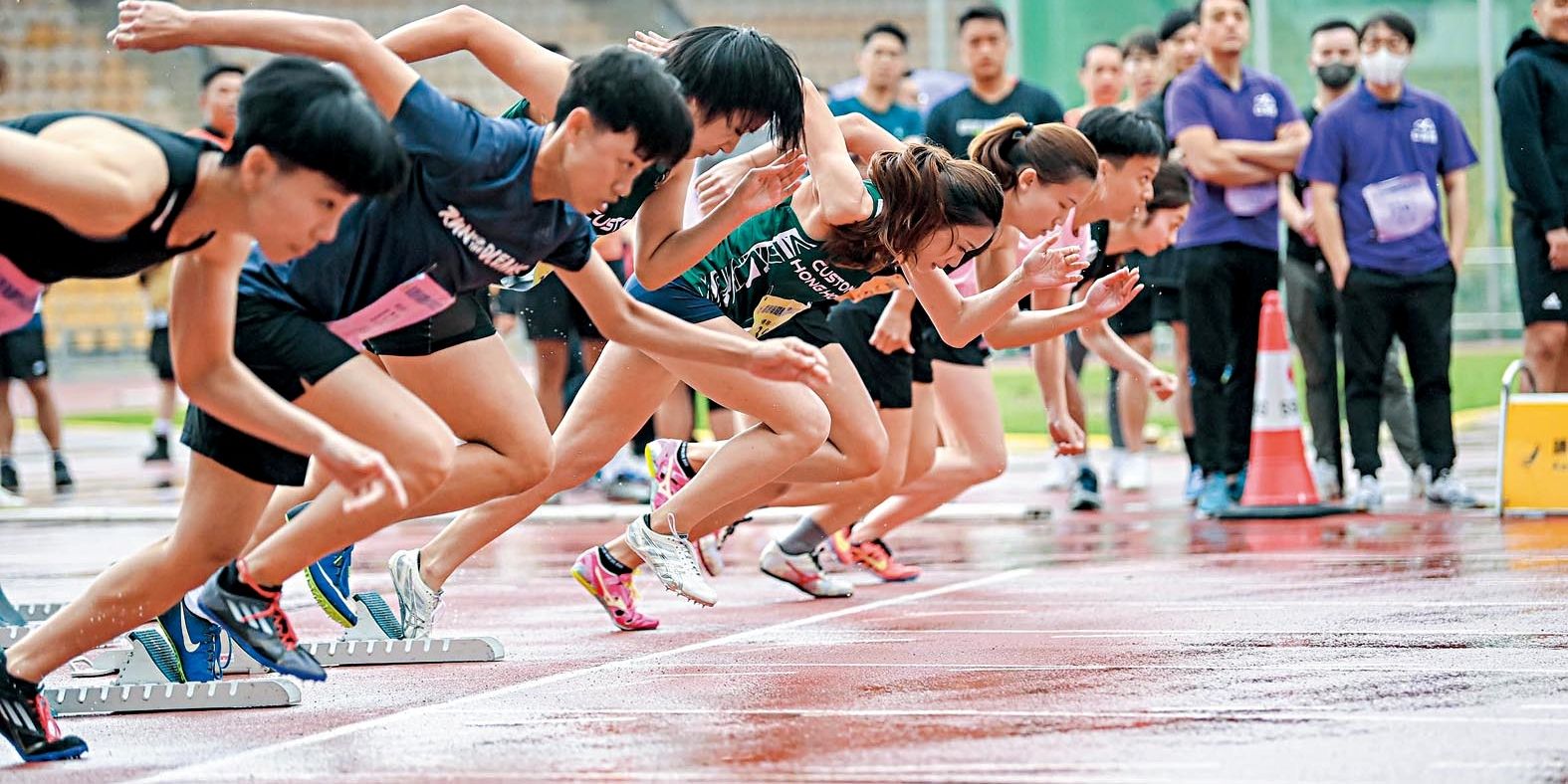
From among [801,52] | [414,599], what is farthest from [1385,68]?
[801,52]

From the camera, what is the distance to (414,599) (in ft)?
20.1

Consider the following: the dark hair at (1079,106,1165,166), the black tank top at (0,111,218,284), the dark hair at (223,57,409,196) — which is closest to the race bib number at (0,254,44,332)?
the black tank top at (0,111,218,284)

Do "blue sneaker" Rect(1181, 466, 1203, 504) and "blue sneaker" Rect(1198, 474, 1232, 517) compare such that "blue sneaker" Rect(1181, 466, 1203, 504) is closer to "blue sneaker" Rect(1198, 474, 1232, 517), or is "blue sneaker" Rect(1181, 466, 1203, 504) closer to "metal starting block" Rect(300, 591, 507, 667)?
"blue sneaker" Rect(1198, 474, 1232, 517)

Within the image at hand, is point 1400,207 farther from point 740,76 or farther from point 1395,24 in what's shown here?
point 740,76

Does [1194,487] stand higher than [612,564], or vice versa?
[612,564]

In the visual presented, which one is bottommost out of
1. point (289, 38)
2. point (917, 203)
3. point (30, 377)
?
point (30, 377)

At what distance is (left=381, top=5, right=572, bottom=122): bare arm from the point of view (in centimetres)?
556

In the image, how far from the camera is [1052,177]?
22.3ft

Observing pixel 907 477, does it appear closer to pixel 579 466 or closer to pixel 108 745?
pixel 579 466

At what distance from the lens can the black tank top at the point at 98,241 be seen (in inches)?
158

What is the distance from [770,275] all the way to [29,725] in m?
3.04

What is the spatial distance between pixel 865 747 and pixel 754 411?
2487 millimetres

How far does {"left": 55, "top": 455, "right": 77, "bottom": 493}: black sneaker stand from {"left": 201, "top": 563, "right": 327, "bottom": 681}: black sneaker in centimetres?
1012

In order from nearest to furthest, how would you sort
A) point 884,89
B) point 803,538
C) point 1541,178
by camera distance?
point 803,538 < point 1541,178 < point 884,89
